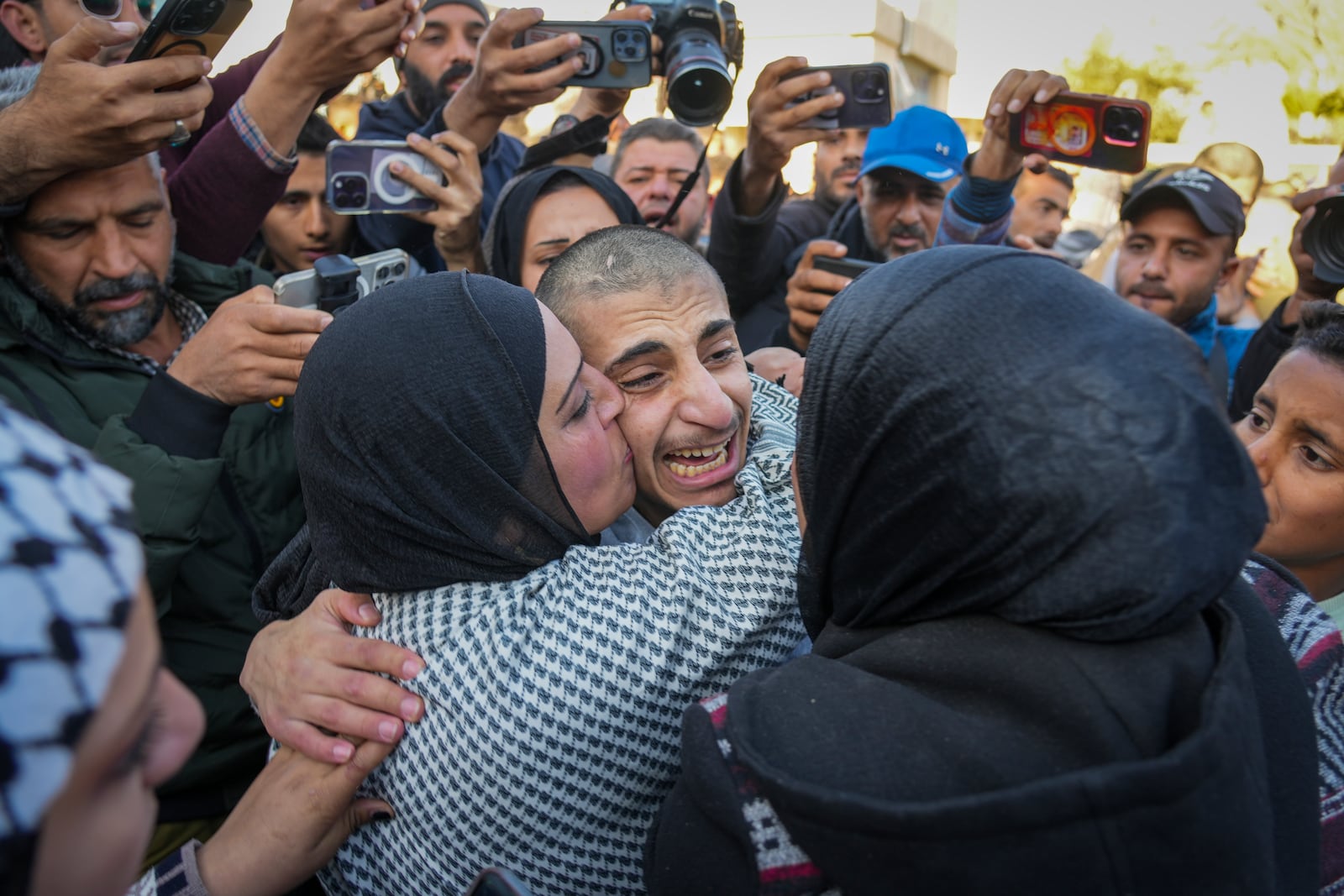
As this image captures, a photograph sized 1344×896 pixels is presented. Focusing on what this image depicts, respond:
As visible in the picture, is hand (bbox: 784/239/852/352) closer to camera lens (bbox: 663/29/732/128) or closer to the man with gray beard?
camera lens (bbox: 663/29/732/128)

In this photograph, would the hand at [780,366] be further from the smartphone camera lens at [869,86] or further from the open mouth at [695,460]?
the smartphone camera lens at [869,86]

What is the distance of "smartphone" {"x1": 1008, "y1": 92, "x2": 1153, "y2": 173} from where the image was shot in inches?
127

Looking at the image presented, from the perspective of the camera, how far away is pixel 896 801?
1032 mm

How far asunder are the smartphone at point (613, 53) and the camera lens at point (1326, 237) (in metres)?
2.30

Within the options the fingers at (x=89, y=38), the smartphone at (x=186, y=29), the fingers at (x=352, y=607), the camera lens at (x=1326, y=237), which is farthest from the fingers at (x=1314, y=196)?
the fingers at (x=89, y=38)

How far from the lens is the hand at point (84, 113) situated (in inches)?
88.3

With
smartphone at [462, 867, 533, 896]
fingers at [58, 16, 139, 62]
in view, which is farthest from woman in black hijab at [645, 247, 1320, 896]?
fingers at [58, 16, 139, 62]

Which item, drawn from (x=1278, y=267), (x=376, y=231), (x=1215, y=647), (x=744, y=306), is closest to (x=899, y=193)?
(x=744, y=306)

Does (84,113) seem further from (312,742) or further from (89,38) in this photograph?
(312,742)

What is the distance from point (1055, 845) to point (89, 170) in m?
2.68

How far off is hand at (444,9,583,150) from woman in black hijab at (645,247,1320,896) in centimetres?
221

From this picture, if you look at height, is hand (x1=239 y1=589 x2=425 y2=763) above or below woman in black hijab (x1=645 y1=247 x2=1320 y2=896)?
below

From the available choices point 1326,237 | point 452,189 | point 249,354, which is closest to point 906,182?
point 1326,237

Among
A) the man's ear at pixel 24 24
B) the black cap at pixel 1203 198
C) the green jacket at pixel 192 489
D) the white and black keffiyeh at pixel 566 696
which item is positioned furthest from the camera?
the black cap at pixel 1203 198
